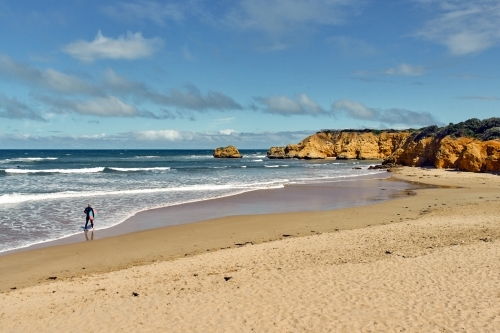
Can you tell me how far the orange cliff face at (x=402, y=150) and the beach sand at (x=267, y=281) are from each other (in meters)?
24.8

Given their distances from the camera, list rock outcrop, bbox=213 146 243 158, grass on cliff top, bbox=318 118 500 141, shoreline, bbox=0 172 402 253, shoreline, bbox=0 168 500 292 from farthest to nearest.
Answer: rock outcrop, bbox=213 146 243 158
grass on cliff top, bbox=318 118 500 141
shoreline, bbox=0 172 402 253
shoreline, bbox=0 168 500 292

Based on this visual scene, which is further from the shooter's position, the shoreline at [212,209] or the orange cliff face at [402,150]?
the orange cliff face at [402,150]

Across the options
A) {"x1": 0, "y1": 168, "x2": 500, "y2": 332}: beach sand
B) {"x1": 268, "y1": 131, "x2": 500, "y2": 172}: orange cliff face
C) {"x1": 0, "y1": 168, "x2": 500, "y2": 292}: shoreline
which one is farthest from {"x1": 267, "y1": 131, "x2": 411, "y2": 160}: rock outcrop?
{"x1": 0, "y1": 168, "x2": 500, "y2": 332}: beach sand

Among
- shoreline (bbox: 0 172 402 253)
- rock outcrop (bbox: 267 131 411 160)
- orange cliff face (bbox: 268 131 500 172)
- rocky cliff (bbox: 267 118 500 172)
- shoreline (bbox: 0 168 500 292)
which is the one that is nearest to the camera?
shoreline (bbox: 0 168 500 292)

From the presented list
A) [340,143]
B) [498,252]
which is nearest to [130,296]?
[498,252]

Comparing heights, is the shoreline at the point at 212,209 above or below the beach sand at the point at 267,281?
below

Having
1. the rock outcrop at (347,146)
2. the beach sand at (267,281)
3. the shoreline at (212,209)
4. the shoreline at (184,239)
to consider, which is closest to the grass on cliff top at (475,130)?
the shoreline at (212,209)

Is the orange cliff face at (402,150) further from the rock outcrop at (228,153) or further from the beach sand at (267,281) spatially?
the beach sand at (267,281)

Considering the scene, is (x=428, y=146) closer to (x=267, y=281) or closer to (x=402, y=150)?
(x=402, y=150)

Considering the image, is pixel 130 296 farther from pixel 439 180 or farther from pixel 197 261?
pixel 439 180

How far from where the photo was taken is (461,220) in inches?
569

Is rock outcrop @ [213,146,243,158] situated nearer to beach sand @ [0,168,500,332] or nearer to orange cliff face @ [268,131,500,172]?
orange cliff face @ [268,131,500,172]

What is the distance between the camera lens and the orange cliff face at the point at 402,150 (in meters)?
36.6

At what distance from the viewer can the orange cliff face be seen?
36625 millimetres
